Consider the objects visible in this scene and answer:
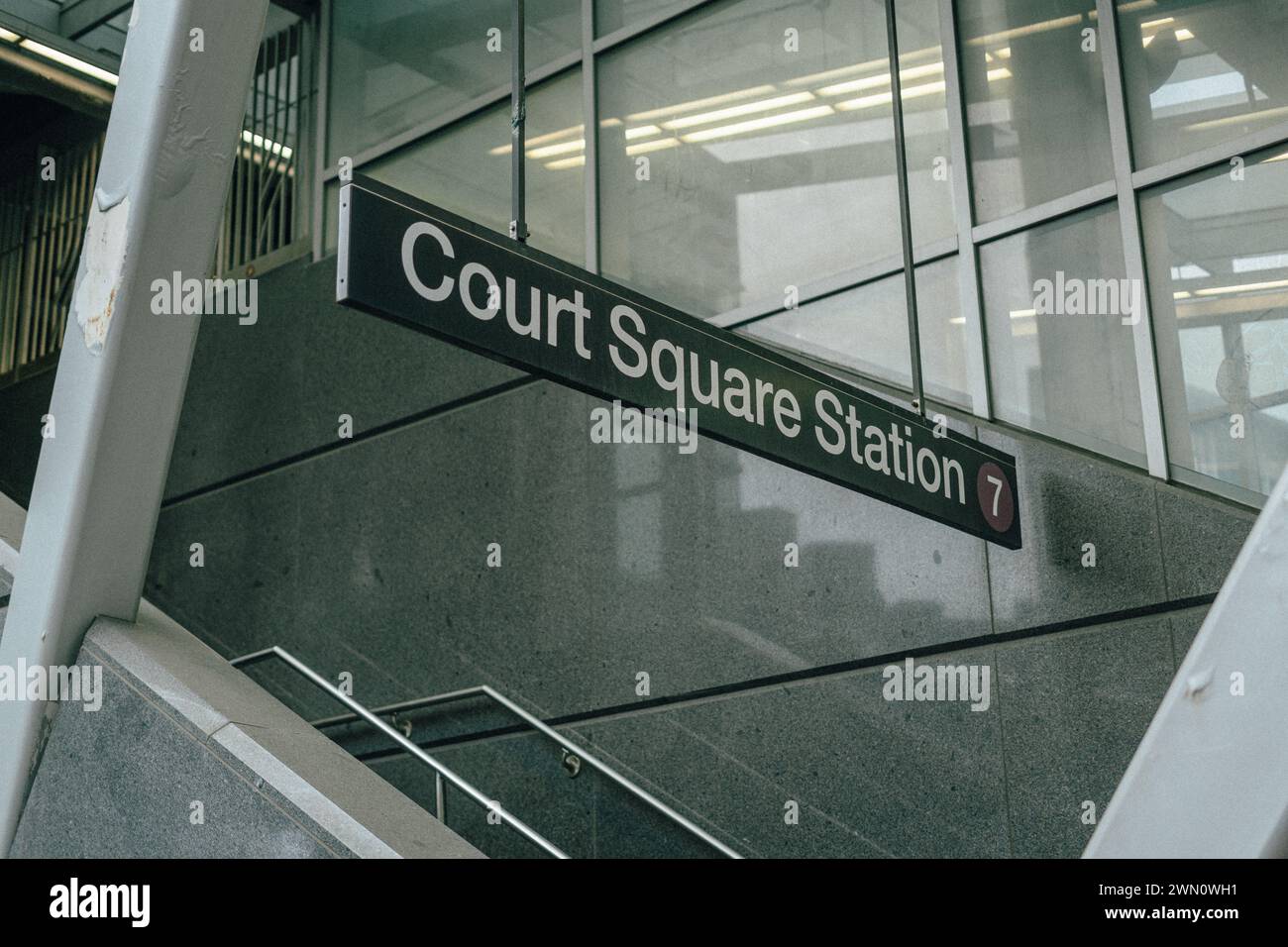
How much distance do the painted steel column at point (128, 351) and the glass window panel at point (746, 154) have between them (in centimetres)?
255

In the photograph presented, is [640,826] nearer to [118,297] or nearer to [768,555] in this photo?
[768,555]

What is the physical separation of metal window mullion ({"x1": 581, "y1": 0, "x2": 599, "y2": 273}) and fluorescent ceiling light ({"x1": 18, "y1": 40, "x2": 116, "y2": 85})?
332 cm

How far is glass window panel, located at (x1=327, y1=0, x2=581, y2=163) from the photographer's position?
21.7ft

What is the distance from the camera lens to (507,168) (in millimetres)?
6684

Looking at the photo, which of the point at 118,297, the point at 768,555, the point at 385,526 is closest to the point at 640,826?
the point at 768,555

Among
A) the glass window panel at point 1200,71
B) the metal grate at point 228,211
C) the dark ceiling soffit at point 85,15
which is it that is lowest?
the glass window panel at point 1200,71

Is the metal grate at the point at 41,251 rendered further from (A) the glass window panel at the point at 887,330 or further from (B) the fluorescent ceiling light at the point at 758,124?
(A) the glass window panel at the point at 887,330

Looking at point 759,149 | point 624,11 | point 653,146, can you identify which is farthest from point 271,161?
point 759,149

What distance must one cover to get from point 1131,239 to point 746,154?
181 cm

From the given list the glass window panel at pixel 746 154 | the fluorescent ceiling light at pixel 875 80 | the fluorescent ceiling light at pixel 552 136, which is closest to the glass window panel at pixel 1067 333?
the glass window panel at pixel 746 154

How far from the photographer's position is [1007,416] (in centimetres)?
486

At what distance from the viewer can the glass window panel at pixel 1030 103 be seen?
4.81 m
